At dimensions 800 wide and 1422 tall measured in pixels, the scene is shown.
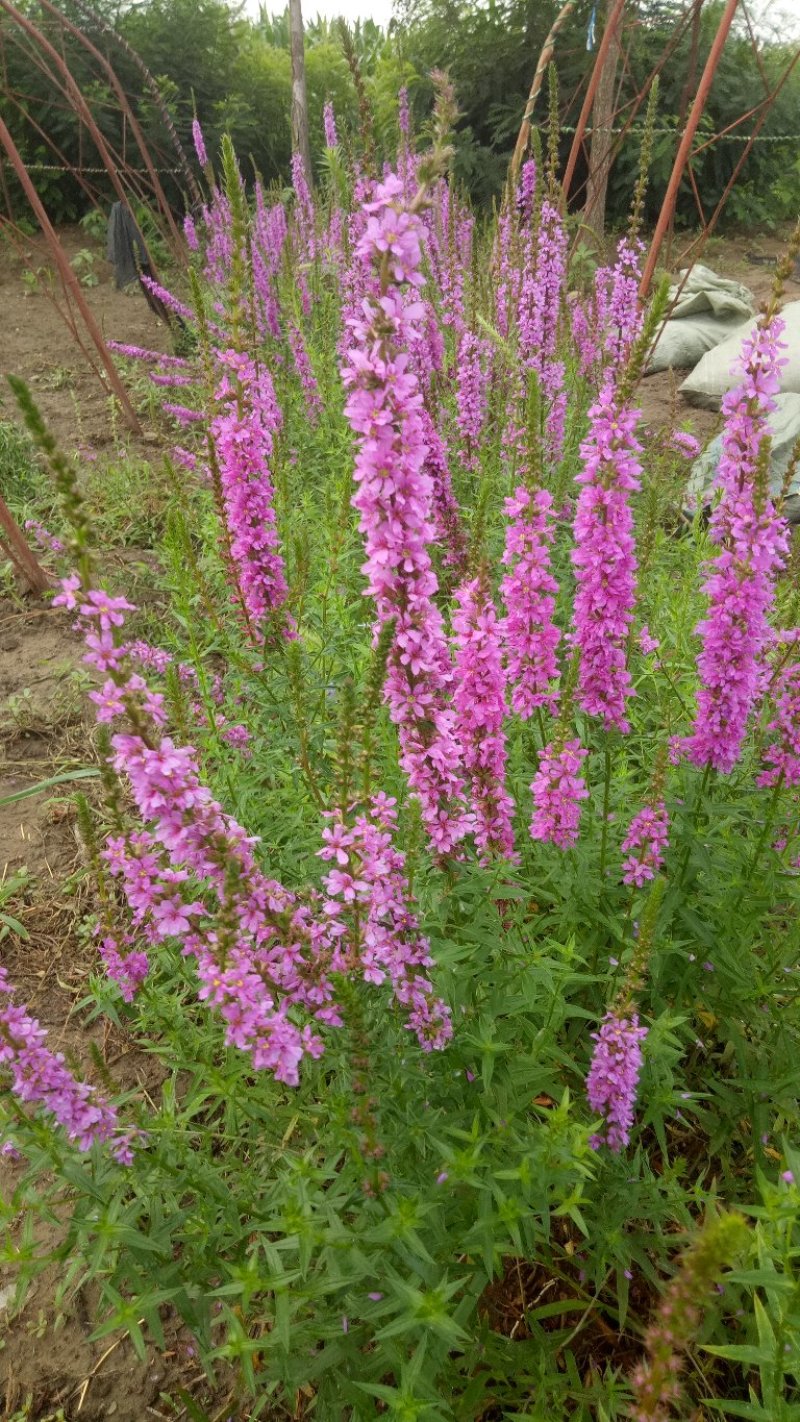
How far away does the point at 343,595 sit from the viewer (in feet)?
16.3

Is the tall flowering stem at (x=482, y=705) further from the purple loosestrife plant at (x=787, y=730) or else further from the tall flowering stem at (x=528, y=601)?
the purple loosestrife plant at (x=787, y=730)

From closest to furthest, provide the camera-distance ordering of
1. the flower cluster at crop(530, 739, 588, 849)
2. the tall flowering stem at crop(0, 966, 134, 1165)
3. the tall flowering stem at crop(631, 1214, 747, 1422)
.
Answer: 1. the tall flowering stem at crop(631, 1214, 747, 1422)
2. the tall flowering stem at crop(0, 966, 134, 1165)
3. the flower cluster at crop(530, 739, 588, 849)

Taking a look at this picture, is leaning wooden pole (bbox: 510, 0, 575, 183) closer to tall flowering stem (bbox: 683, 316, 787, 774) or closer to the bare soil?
tall flowering stem (bbox: 683, 316, 787, 774)

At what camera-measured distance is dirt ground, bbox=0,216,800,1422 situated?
292cm

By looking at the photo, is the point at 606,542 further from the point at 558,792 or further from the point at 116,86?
the point at 116,86

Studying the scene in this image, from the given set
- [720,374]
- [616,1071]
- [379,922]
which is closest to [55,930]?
[379,922]

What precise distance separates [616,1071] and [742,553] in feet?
5.60

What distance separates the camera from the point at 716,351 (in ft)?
34.9

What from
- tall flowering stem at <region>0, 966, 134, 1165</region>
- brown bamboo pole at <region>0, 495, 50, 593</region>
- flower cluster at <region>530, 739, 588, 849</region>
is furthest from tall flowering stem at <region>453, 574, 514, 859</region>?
brown bamboo pole at <region>0, 495, 50, 593</region>

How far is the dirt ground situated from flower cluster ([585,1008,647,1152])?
1.52 meters

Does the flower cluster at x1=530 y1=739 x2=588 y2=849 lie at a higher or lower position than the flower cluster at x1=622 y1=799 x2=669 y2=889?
higher

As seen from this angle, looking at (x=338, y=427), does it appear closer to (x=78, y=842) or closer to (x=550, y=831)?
(x=78, y=842)

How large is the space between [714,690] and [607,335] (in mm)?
4249

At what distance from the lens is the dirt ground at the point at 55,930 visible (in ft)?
9.57
